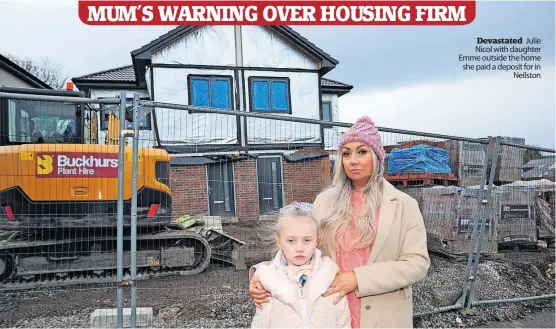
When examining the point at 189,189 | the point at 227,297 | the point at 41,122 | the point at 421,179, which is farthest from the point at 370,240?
the point at 41,122

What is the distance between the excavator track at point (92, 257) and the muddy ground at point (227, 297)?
0.78 ft

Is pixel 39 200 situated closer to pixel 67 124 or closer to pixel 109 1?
pixel 67 124

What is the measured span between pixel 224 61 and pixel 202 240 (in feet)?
29.1

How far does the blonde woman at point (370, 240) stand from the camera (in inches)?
86.6

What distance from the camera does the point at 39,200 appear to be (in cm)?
576

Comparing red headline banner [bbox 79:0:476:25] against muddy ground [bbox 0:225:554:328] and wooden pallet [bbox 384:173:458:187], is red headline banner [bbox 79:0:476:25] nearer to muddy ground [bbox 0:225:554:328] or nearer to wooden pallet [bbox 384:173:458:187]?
wooden pallet [bbox 384:173:458:187]

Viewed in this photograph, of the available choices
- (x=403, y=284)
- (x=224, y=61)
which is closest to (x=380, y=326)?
(x=403, y=284)

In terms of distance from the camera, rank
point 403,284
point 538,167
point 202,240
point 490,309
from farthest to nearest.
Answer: point 202,240 → point 538,167 → point 490,309 → point 403,284

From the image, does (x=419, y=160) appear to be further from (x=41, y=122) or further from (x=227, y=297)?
(x=41, y=122)

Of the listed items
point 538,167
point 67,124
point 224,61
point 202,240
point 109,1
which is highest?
point 224,61

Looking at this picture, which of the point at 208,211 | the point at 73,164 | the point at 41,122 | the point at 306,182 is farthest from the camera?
→ the point at 41,122

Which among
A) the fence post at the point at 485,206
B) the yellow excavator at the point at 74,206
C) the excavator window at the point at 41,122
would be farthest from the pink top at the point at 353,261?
the excavator window at the point at 41,122

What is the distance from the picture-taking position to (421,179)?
5.80 metres

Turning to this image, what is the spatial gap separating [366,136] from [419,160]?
3284 millimetres
